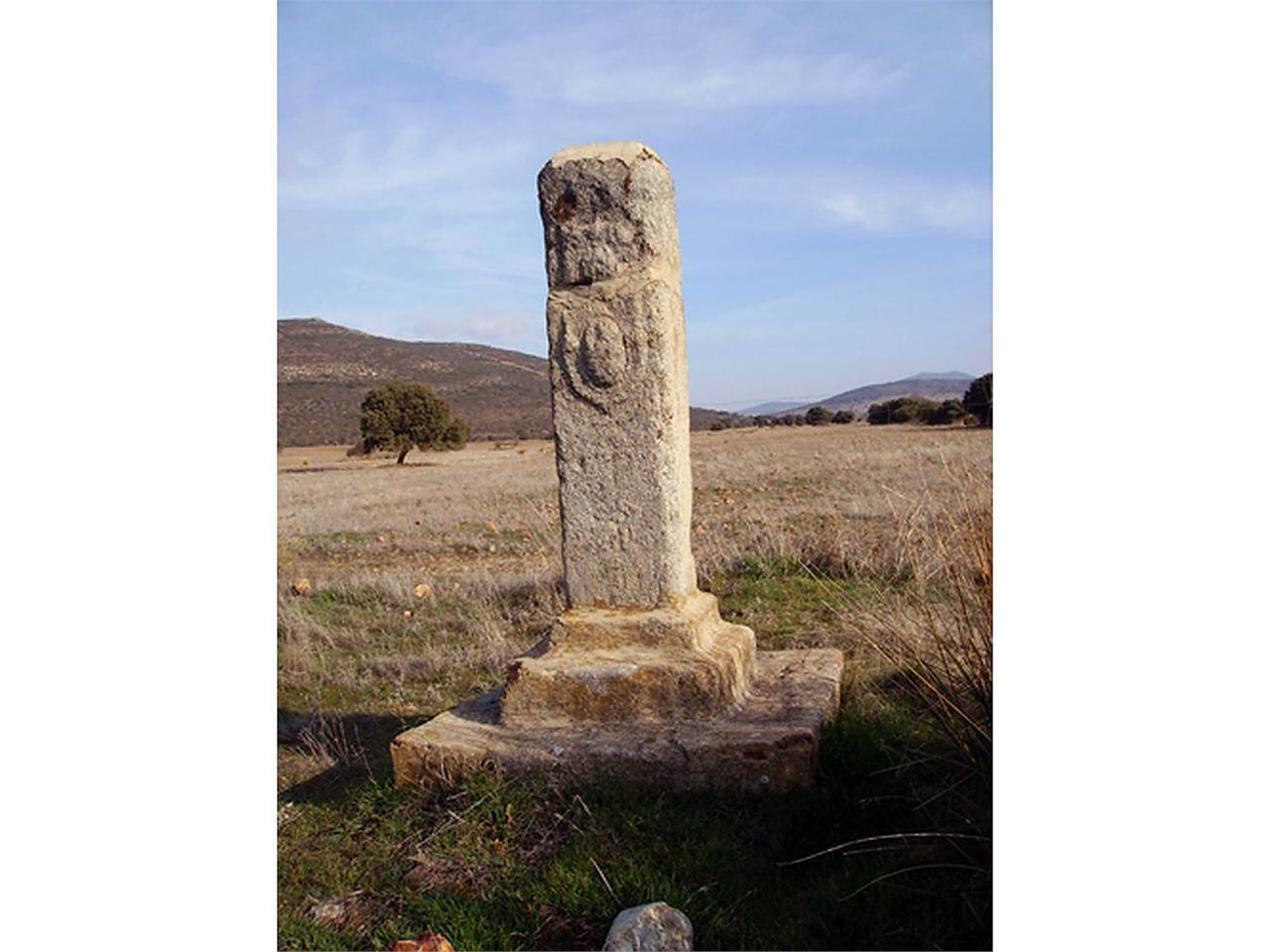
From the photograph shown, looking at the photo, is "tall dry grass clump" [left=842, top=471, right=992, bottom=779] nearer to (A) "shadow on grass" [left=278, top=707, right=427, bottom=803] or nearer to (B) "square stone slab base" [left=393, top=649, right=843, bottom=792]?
(B) "square stone slab base" [left=393, top=649, right=843, bottom=792]

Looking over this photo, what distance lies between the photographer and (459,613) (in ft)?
23.0

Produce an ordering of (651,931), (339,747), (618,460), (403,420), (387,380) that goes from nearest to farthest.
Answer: (651,931) < (618,460) < (339,747) < (403,420) < (387,380)

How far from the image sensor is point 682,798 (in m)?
3.48

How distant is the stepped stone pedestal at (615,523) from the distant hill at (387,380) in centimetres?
4490

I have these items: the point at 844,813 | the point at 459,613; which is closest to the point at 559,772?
the point at 844,813

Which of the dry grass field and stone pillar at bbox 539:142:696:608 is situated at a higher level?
stone pillar at bbox 539:142:696:608

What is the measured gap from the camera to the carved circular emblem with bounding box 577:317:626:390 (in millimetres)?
3873

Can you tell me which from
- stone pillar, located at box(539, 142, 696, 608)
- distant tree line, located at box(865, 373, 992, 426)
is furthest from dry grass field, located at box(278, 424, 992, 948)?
stone pillar, located at box(539, 142, 696, 608)

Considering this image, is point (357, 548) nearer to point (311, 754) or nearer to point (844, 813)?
point (311, 754)

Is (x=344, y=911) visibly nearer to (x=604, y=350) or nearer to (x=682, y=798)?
(x=682, y=798)

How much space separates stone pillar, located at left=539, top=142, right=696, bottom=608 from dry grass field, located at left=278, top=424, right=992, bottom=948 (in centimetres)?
88

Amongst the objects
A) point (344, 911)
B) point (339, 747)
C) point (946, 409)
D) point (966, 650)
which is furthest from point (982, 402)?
point (339, 747)

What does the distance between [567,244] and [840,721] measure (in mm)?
2187

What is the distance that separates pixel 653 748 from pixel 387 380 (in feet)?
203
